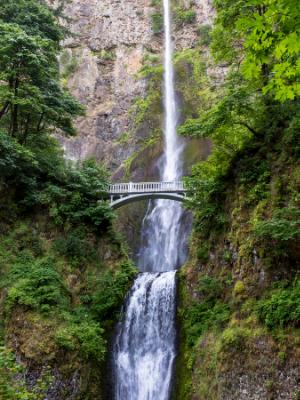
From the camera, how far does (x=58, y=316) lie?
13.4 metres

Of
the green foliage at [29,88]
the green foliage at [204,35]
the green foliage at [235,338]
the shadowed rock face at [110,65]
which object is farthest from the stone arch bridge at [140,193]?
the green foliage at [204,35]

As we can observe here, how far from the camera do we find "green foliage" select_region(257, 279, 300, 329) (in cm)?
871

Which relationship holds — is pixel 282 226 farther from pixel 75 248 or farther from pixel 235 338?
pixel 75 248

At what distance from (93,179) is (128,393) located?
387 inches

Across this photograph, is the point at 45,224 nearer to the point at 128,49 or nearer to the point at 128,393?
the point at 128,393

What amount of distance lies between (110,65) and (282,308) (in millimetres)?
36958

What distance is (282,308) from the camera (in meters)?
9.02

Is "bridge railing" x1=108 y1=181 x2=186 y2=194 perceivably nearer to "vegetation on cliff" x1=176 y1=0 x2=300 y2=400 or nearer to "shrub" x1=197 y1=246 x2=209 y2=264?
"vegetation on cliff" x1=176 y1=0 x2=300 y2=400

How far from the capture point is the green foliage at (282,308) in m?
8.71

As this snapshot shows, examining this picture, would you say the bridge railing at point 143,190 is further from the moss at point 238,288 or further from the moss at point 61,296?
the moss at point 238,288

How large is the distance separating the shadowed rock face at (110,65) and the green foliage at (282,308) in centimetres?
2313

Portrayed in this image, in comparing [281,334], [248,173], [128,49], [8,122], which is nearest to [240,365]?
[281,334]

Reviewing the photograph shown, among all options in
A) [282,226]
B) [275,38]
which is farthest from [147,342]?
[275,38]

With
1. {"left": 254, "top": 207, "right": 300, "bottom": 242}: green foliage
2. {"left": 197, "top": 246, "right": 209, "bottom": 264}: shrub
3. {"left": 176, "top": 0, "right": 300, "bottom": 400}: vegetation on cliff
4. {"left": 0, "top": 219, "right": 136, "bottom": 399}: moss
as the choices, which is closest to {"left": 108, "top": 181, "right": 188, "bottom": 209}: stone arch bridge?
{"left": 0, "top": 219, "right": 136, "bottom": 399}: moss
